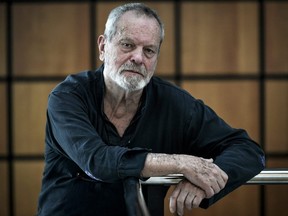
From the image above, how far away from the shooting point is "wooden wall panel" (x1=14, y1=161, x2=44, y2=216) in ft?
13.4

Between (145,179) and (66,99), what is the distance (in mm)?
390

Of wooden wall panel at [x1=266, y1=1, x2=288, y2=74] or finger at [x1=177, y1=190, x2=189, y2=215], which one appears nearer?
finger at [x1=177, y1=190, x2=189, y2=215]

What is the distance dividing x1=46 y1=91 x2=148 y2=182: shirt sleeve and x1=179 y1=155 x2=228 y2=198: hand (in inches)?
4.0

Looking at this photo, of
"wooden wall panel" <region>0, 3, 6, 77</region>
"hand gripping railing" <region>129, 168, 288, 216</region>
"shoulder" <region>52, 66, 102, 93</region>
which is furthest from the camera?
"wooden wall panel" <region>0, 3, 6, 77</region>

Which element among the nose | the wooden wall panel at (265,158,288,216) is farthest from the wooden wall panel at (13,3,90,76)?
the nose

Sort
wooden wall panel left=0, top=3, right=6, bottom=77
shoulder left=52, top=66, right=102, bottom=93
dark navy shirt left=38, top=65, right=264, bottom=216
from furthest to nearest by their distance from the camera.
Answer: wooden wall panel left=0, top=3, right=6, bottom=77 → shoulder left=52, top=66, right=102, bottom=93 → dark navy shirt left=38, top=65, right=264, bottom=216

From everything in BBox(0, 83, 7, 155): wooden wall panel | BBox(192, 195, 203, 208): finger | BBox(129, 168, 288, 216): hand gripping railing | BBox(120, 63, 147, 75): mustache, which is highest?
BBox(120, 63, 147, 75): mustache

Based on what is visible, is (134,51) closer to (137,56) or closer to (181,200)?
(137,56)

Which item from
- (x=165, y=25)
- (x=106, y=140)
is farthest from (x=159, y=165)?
(x=165, y=25)

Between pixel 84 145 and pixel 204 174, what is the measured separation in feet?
0.99

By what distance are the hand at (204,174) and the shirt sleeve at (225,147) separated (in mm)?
48

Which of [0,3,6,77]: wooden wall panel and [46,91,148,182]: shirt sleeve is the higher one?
[0,3,6,77]: wooden wall panel

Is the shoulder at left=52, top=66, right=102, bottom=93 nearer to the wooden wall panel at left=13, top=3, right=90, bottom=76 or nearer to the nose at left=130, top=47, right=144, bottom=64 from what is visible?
the nose at left=130, top=47, right=144, bottom=64

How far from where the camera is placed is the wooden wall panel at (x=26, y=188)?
13.4ft
